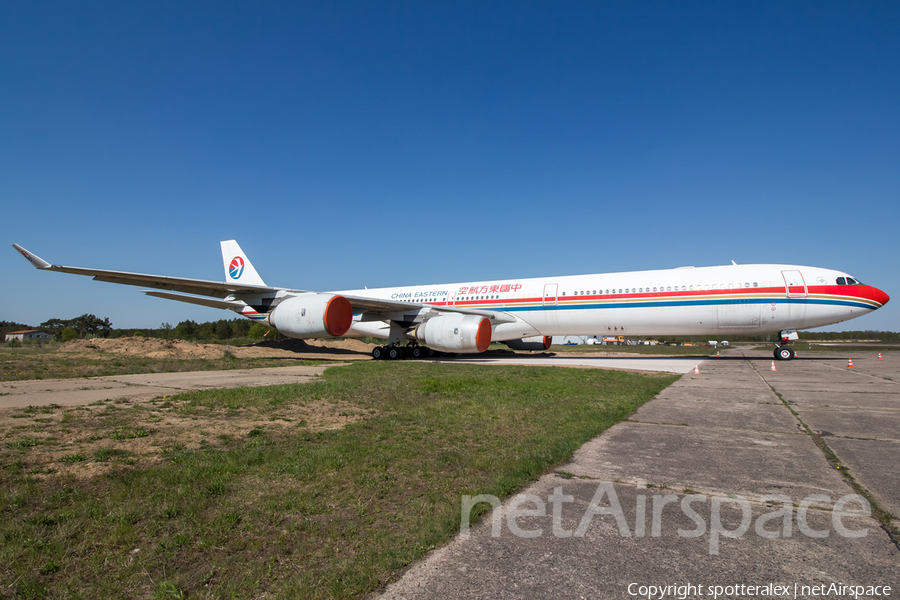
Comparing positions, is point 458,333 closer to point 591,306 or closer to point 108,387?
point 591,306

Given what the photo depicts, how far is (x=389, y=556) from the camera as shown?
223cm

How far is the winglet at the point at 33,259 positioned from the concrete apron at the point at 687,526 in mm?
15095

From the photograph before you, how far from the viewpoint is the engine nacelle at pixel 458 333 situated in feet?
53.0

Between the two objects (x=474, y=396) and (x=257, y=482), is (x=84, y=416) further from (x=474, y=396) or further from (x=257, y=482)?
(x=474, y=396)

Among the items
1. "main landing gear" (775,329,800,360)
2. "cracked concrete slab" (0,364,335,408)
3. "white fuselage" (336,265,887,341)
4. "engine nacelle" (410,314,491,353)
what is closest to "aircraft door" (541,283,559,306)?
"white fuselage" (336,265,887,341)

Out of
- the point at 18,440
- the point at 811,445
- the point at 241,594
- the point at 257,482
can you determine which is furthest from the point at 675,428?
the point at 18,440

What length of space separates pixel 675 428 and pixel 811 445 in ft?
4.07

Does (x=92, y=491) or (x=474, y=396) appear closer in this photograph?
Result: (x=92, y=491)

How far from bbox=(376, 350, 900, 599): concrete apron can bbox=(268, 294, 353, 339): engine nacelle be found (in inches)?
479

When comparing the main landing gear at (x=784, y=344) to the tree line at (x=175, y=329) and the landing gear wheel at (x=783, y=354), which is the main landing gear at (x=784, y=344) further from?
the tree line at (x=175, y=329)

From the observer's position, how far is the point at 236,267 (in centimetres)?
2466

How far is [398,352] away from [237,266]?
37.2 feet

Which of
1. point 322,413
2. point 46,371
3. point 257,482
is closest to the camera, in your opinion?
point 257,482

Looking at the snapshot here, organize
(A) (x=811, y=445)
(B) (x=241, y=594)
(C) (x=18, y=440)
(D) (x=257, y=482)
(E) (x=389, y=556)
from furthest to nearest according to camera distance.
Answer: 1. (A) (x=811, y=445)
2. (C) (x=18, y=440)
3. (D) (x=257, y=482)
4. (E) (x=389, y=556)
5. (B) (x=241, y=594)
